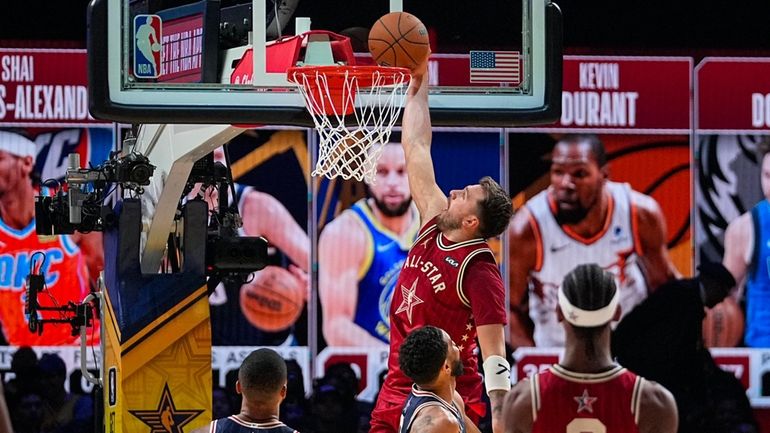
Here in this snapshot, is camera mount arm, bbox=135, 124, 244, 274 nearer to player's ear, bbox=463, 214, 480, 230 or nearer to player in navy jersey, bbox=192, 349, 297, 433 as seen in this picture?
player's ear, bbox=463, 214, 480, 230

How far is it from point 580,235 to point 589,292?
10387 millimetres

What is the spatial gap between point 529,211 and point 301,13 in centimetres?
622

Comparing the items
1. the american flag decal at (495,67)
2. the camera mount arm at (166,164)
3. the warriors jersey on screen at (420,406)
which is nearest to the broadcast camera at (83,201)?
the camera mount arm at (166,164)

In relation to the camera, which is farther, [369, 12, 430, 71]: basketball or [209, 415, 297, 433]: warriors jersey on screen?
[369, 12, 430, 71]: basketball

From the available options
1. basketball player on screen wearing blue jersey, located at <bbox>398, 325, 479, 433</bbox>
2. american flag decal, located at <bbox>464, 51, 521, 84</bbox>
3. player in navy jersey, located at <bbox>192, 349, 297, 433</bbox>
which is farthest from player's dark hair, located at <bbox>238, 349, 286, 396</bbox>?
american flag decal, located at <bbox>464, 51, 521, 84</bbox>

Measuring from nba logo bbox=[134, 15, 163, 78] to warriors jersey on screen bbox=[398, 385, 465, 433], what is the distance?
10.1 feet

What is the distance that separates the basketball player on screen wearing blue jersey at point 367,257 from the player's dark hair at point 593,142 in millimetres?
1737

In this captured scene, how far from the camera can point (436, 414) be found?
19.7ft

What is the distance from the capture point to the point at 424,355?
19.8ft

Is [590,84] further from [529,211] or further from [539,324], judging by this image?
[539,324]

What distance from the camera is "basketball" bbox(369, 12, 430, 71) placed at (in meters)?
7.82

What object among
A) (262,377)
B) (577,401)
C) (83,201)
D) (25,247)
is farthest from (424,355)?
(25,247)

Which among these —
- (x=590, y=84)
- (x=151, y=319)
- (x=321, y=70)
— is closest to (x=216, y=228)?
(x=151, y=319)

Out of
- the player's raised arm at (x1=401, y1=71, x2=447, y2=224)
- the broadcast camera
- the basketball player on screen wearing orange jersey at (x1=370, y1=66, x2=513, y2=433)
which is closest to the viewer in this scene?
the basketball player on screen wearing orange jersey at (x1=370, y1=66, x2=513, y2=433)
